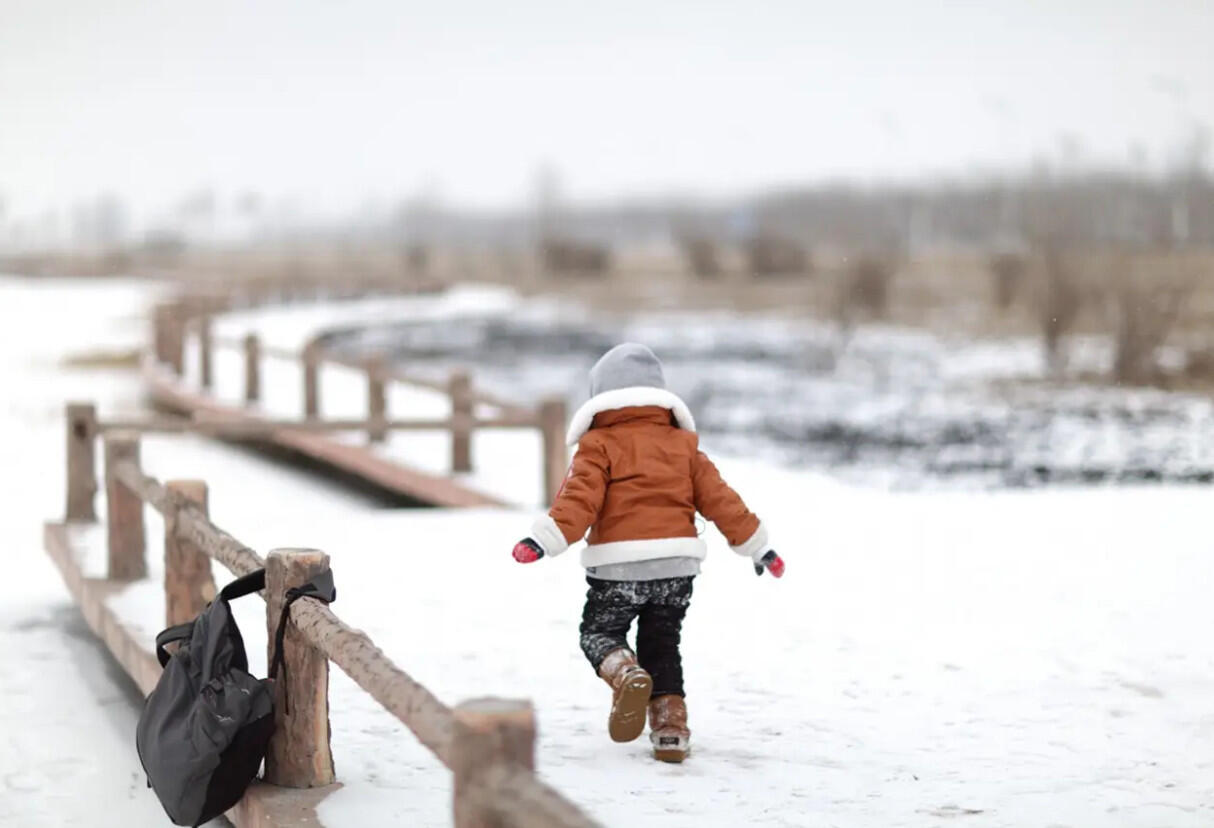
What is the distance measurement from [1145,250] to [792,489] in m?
52.3

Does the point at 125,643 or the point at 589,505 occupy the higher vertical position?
the point at 589,505

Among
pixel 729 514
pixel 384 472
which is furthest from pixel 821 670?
pixel 384 472

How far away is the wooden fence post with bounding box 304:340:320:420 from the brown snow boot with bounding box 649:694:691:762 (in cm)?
1177

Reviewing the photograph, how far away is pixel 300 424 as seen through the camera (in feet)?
37.5

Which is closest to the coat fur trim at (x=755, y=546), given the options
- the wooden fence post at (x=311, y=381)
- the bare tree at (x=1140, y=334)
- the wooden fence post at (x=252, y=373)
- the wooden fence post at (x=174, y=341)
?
the wooden fence post at (x=311, y=381)

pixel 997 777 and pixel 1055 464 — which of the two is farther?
pixel 1055 464

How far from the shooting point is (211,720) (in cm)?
459

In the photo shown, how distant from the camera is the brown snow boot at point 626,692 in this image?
4.94 meters

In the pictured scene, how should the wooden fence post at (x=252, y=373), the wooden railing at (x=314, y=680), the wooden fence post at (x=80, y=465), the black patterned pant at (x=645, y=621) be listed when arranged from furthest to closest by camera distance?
the wooden fence post at (x=252, y=373), the wooden fence post at (x=80, y=465), the black patterned pant at (x=645, y=621), the wooden railing at (x=314, y=680)

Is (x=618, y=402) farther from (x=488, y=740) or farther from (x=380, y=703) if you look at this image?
(x=488, y=740)

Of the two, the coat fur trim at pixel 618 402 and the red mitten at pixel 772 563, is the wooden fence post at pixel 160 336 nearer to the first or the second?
the coat fur trim at pixel 618 402

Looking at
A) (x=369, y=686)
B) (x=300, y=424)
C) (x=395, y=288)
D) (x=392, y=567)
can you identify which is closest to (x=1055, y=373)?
(x=300, y=424)

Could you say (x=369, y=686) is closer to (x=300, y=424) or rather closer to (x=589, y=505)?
(x=589, y=505)

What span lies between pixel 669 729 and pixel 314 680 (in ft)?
3.76
